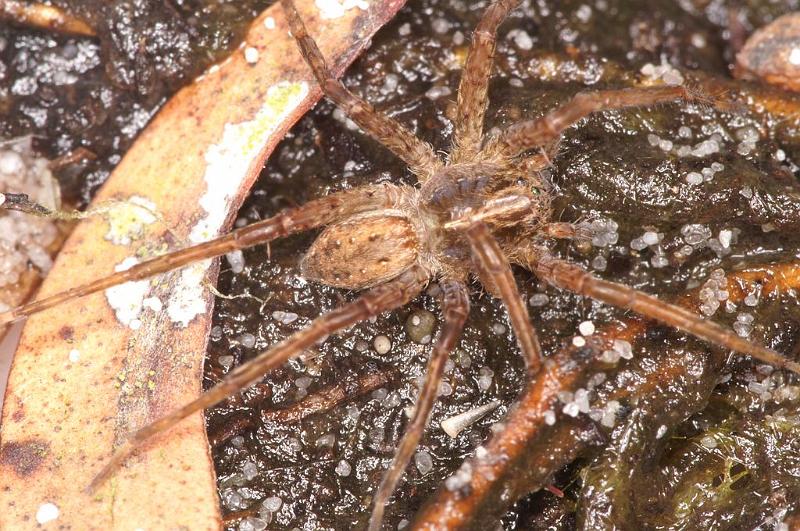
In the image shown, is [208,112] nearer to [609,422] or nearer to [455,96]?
[455,96]

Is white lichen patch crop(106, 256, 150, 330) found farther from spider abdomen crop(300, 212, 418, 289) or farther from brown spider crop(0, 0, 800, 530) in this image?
spider abdomen crop(300, 212, 418, 289)

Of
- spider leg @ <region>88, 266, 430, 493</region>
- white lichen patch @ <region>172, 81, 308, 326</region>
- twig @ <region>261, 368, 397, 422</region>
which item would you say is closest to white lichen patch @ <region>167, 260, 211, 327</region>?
white lichen patch @ <region>172, 81, 308, 326</region>

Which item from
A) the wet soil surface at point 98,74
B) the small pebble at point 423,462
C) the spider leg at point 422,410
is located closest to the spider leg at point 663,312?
the spider leg at point 422,410

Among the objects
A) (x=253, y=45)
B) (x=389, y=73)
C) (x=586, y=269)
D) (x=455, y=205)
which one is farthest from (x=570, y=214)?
(x=253, y=45)

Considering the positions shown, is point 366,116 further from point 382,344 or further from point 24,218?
point 24,218

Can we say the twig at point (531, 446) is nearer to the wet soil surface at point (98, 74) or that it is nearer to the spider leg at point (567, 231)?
the spider leg at point (567, 231)
